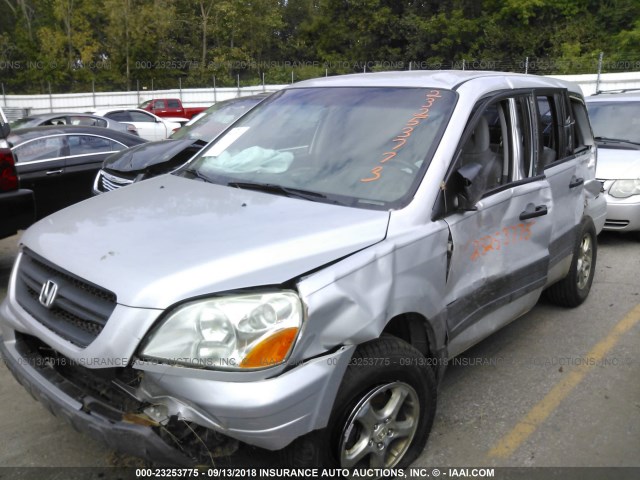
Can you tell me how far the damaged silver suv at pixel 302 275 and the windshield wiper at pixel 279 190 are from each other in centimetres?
1

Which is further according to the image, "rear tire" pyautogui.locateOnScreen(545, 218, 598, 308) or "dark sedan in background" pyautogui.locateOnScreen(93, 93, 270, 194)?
"dark sedan in background" pyautogui.locateOnScreen(93, 93, 270, 194)

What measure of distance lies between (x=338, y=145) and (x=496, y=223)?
975mm

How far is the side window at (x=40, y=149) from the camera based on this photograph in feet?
23.3

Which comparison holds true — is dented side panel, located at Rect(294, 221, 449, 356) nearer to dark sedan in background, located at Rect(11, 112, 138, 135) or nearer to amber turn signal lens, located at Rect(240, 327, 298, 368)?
amber turn signal lens, located at Rect(240, 327, 298, 368)

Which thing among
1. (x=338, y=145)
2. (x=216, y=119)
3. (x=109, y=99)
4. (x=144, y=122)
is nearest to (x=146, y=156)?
(x=216, y=119)

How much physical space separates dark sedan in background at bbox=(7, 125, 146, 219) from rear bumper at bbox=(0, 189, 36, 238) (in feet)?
6.10

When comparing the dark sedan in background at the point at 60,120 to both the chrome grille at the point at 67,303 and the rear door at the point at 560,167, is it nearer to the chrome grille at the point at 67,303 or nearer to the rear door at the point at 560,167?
the rear door at the point at 560,167

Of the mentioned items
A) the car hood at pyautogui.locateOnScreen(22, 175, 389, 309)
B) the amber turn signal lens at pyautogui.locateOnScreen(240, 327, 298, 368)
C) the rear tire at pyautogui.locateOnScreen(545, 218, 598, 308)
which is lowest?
the rear tire at pyautogui.locateOnScreen(545, 218, 598, 308)

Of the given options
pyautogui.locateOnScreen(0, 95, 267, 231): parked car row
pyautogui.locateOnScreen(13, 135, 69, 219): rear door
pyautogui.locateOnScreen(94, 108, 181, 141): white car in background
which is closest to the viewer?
pyautogui.locateOnScreen(0, 95, 267, 231): parked car row

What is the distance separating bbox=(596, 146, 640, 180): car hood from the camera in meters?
6.80

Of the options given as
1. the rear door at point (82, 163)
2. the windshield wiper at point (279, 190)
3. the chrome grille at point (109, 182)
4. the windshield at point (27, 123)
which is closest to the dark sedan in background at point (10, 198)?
the chrome grille at point (109, 182)

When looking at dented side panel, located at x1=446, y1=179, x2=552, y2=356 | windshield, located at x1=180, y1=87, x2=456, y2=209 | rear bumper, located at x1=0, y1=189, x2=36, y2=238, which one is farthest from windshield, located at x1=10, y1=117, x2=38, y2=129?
dented side panel, located at x1=446, y1=179, x2=552, y2=356

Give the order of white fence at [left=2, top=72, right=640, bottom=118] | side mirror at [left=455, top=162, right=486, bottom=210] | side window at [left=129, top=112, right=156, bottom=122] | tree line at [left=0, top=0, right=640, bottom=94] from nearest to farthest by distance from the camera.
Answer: side mirror at [left=455, top=162, right=486, bottom=210], side window at [left=129, top=112, right=156, bottom=122], white fence at [left=2, top=72, right=640, bottom=118], tree line at [left=0, top=0, right=640, bottom=94]

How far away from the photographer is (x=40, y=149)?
726 cm
